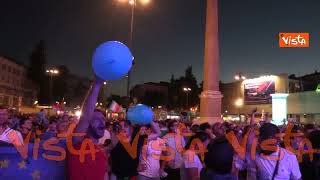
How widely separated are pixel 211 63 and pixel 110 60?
17.0 meters

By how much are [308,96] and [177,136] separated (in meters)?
52.6

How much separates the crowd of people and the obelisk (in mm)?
9655

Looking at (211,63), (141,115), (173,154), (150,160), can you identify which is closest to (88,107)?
(150,160)

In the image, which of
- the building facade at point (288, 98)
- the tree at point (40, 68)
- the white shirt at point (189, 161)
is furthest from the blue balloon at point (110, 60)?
the tree at point (40, 68)

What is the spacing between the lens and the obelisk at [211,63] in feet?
66.6

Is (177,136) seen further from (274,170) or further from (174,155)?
(274,170)

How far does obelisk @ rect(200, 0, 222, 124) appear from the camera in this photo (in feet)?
66.6

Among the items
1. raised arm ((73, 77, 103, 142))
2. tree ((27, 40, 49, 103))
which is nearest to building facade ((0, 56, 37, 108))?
tree ((27, 40, 49, 103))

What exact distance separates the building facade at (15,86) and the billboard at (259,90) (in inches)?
1732

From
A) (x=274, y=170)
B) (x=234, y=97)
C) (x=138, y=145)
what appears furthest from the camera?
(x=234, y=97)

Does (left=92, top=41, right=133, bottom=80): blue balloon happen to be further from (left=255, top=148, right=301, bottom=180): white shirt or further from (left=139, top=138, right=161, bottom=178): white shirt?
(left=139, top=138, right=161, bottom=178): white shirt

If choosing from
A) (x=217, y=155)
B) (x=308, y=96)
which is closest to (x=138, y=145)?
(x=217, y=155)

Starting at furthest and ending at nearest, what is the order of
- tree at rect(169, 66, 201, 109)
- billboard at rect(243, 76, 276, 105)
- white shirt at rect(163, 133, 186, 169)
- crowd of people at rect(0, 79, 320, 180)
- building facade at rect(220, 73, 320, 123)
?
tree at rect(169, 66, 201, 109) → billboard at rect(243, 76, 276, 105) → building facade at rect(220, 73, 320, 123) → white shirt at rect(163, 133, 186, 169) → crowd of people at rect(0, 79, 320, 180)

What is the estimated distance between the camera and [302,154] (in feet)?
25.9
